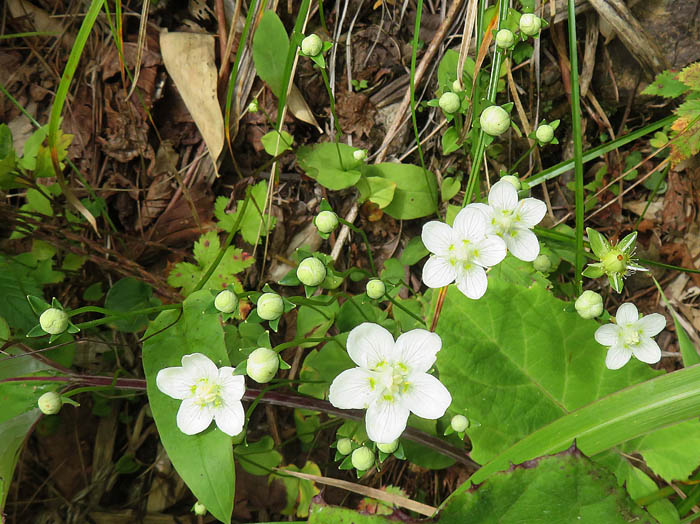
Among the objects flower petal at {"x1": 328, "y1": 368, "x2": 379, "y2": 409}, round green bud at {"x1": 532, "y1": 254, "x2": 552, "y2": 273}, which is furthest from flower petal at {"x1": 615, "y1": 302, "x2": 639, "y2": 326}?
flower petal at {"x1": 328, "y1": 368, "x2": 379, "y2": 409}

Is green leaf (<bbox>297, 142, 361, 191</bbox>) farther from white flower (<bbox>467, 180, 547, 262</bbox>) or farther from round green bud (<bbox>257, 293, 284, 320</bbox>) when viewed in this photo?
round green bud (<bbox>257, 293, 284, 320</bbox>)

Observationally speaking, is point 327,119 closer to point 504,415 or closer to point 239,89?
point 239,89

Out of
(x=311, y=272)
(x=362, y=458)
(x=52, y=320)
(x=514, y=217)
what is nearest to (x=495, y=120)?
(x=514, y=217)

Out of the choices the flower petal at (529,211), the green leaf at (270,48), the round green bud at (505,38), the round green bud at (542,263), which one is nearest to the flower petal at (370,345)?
the flower petal at (529,211)

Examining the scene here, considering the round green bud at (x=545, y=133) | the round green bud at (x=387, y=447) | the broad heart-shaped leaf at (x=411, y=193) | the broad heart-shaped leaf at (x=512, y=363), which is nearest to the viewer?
the round green bud at (x=387, y=447)

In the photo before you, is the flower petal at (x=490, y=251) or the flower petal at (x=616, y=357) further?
the flower petal at (x=616, y=357)

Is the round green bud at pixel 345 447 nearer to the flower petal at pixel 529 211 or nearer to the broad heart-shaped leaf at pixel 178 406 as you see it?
the broad heart-shaped leaf at pixel 178 406

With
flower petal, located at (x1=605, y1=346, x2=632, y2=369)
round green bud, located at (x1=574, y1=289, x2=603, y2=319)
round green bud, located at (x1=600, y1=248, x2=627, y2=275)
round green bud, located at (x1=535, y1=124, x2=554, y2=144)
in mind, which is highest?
round green bud, located at (x1=535, y1=124, x2=554, y2=144)
